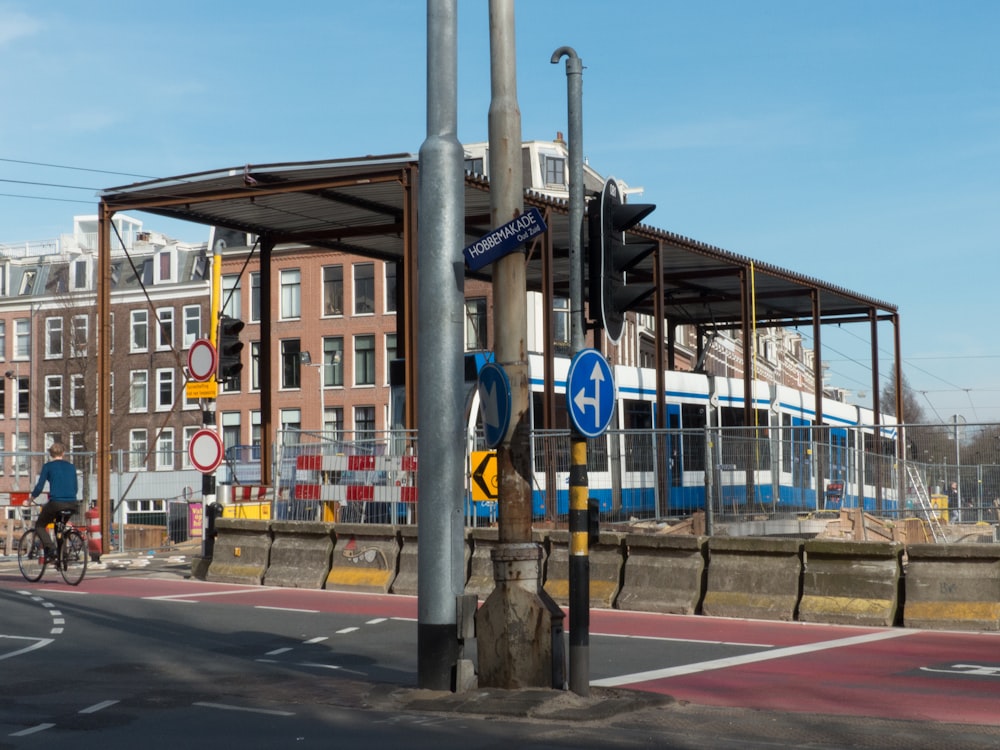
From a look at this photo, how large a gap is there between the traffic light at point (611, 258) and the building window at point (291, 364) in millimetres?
58111

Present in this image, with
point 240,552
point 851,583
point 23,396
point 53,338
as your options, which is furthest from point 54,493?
point 23,396

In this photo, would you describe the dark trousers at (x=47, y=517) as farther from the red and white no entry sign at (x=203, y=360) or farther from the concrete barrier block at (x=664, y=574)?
the concrete barrier block at (x=664, y=574)

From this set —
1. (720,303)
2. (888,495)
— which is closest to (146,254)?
(720,303)

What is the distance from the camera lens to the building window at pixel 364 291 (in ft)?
214

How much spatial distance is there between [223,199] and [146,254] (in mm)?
52116

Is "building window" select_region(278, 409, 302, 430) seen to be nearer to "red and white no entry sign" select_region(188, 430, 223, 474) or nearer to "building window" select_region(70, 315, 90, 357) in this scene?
"building window" select_region(70, 315, 90, 357)

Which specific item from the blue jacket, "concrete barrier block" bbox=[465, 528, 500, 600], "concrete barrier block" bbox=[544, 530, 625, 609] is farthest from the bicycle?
"concrete barrier block" bbox=[544, 530, 625, 609]

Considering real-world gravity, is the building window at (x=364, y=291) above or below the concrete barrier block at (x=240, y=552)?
above

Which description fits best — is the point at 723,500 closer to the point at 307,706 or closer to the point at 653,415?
the point at 307,706

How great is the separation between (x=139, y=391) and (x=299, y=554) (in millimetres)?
53917

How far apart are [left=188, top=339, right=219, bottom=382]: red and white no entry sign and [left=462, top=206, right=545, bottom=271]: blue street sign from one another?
10.2 m

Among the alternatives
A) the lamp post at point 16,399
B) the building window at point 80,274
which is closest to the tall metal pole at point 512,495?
the lamp post at point 16,399

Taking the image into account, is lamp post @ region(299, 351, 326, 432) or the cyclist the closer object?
the cyclist

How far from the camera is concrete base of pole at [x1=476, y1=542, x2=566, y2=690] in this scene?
944 centimetres
